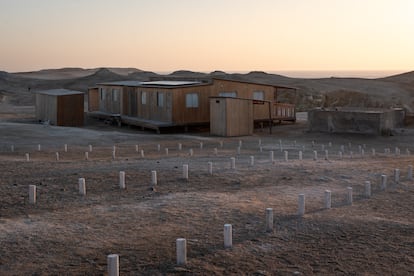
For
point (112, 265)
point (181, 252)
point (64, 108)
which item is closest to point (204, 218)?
point (181, 252)

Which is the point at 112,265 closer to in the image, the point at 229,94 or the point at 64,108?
the point at 229,94

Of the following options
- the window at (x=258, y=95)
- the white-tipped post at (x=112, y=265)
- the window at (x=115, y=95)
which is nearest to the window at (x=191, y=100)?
the window at (x=258, y=95)

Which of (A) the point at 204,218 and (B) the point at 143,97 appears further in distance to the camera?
(B) the point at 143,97

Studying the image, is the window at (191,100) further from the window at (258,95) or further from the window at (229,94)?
the window at (258,95)

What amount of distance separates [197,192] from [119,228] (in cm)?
375

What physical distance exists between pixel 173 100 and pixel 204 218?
23.3m

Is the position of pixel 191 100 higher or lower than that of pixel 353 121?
higher

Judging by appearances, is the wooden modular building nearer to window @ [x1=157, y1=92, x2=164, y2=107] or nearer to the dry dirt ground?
window @ [x1=157, y1=92, x2=164, y2=107]

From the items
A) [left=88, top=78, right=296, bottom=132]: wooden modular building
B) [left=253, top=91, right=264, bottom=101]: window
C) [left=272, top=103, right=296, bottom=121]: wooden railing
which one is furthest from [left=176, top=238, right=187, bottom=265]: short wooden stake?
[left=272, top=103, right=296, bottom=121]: wooden railing

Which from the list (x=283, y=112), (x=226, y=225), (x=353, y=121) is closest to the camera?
(x=226, y=225)

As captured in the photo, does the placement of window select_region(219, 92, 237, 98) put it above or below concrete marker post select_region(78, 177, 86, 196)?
above

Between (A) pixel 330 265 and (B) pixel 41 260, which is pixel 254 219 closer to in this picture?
(A) pixel 330 265

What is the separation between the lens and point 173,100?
114ft

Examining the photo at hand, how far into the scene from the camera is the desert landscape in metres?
9.31
